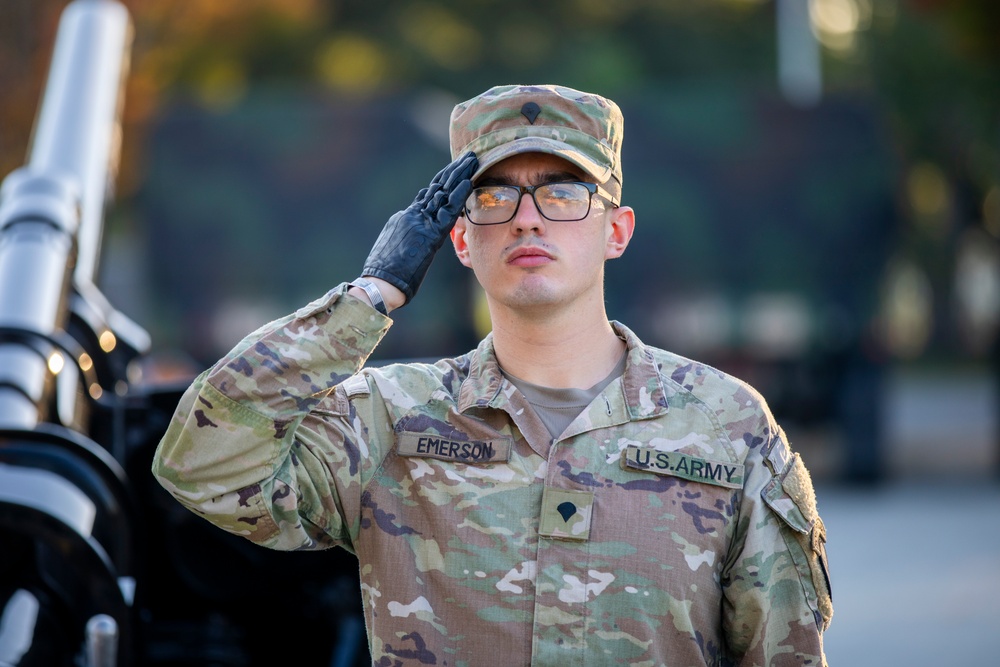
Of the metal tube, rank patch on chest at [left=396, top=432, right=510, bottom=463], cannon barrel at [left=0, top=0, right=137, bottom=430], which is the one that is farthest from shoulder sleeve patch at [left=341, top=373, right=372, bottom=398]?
the metal tube

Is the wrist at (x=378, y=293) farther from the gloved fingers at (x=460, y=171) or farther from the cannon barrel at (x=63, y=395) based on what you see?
the cannon barrel at (x=63, y=395)

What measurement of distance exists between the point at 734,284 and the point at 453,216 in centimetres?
858

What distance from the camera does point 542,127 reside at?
7.82 feet

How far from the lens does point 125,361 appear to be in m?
3.91

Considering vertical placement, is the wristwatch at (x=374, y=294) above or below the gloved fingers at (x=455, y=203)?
below

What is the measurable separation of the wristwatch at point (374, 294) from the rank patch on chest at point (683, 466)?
1.62ft

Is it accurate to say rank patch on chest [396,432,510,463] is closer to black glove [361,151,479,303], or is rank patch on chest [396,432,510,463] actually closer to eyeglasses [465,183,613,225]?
black glove [361,151,479,303]

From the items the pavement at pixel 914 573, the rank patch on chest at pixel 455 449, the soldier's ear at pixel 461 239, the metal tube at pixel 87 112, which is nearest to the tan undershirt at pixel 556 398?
the rank patch on chest at pixel 455 449

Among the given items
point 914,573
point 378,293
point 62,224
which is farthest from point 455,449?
point 914,573

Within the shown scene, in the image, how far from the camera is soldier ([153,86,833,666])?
7.40 feet

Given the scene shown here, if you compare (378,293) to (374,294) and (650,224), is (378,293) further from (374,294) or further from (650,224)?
(650,224)

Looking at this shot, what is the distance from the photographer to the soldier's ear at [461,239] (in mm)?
2447

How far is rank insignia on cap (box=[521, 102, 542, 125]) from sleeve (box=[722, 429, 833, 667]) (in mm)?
730

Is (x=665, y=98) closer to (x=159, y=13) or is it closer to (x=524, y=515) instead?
(x=159, y=13)
